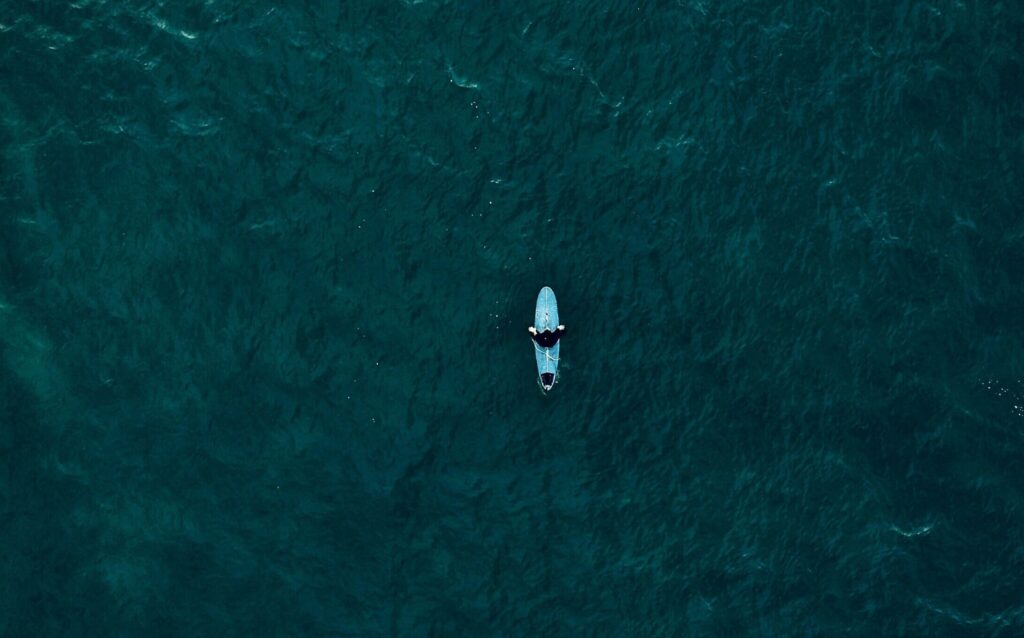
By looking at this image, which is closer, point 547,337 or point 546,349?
point 547,337

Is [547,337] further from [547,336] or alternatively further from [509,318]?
[509,318]

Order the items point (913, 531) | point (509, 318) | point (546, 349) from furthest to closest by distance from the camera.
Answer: point (509, 318) < point (546, 349) < point (913, 531)

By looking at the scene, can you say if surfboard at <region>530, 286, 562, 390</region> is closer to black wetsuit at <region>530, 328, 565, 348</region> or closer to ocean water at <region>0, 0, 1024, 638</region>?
black wetsuit at <region>530, 328, 565, 348</region>

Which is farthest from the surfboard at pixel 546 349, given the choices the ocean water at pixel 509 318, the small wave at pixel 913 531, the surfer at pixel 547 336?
the small wave at pixel 913 531

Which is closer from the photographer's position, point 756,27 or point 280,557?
point 280,557

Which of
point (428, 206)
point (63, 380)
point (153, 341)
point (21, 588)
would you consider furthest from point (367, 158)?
point (21, 588)

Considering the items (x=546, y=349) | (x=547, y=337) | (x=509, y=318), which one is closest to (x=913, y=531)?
(x=546, y=349)

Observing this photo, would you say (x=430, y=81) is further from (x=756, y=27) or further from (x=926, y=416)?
(x=926, y=416)
